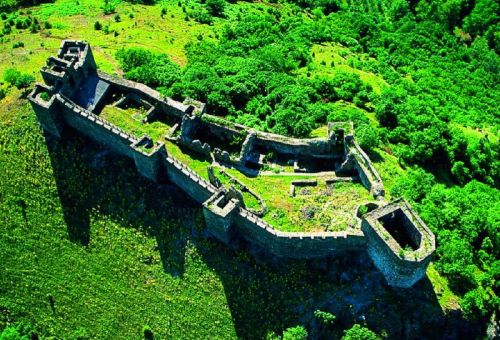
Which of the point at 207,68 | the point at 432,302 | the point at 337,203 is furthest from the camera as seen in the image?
the point at 207,68

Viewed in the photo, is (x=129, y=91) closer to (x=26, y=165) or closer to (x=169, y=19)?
(x=26, y=165)

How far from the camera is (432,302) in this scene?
154ft

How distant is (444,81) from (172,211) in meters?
51.0

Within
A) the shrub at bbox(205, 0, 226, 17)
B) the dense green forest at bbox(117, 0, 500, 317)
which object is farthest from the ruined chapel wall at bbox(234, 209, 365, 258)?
the shrub at bbox(205, 0, 226, 17)

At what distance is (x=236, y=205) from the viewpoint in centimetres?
4744

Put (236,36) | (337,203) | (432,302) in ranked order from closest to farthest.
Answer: (432,302)
(337,203)
(236,36)

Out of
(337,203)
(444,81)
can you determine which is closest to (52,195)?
(337,203)

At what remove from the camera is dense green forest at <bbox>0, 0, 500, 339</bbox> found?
162 feet

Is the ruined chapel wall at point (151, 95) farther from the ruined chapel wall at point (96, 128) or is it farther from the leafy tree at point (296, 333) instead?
the leafy tree at point (296, 333)

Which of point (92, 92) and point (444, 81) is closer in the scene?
point (92, 92)

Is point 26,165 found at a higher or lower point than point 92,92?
lower

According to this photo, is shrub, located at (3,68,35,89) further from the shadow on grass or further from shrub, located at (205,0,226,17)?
shrub, located at (205,0,226,17)

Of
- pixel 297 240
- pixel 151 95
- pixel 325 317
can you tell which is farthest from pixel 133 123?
pixel 325 317

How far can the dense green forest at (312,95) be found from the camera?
49250mm
